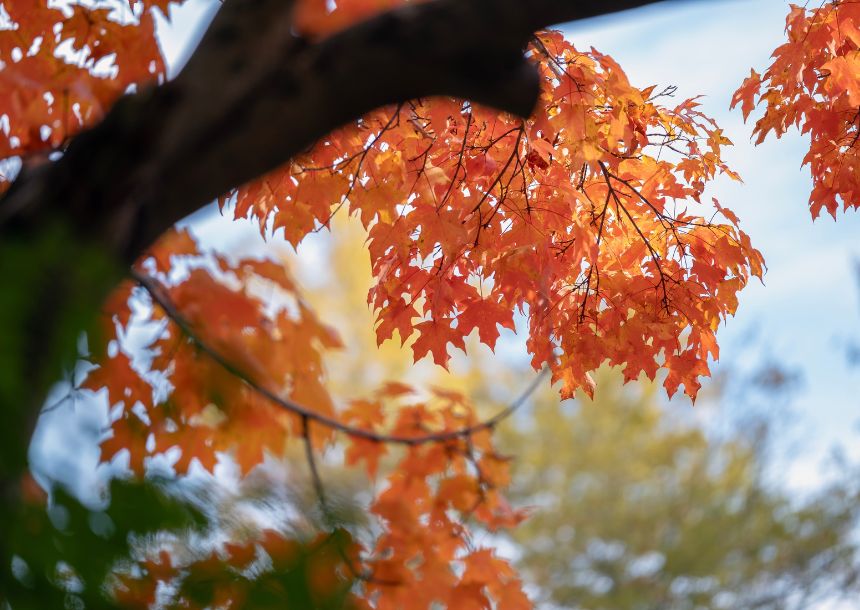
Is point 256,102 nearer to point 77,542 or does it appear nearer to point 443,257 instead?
point 77,542

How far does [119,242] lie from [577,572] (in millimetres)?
12618

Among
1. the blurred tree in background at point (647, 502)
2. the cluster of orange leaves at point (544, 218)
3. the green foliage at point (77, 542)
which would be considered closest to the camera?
the green foliage at point (77, 542)

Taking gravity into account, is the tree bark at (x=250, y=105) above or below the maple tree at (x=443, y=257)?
below

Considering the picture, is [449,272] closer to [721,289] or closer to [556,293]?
[556,293]

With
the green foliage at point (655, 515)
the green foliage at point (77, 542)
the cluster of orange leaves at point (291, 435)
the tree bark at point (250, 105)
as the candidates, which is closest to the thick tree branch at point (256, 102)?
the tree bark at point (250, 105)

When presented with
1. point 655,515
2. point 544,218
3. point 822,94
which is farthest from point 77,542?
point 655,515

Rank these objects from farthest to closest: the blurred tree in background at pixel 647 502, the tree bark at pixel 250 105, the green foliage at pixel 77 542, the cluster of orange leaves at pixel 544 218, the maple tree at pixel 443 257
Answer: the blurred tree in background at pixel 647 502 → the cluster of orange leaves at pixel 544 218 → the maple tree at pixel 443 257 → the tree bark at pixel 250 105 → the green foliage at pixel 77 542

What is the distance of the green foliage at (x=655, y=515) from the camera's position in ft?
38.8

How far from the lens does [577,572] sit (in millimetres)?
12875

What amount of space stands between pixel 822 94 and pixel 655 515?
10.3m

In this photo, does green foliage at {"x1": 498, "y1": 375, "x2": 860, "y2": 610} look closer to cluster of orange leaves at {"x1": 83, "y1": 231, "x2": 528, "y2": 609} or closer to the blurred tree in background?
the blurred tree in background

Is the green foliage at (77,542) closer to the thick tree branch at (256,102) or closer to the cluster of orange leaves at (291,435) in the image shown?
the thick tree branch at (256,102)

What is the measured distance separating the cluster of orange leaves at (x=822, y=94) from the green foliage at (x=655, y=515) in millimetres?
9076

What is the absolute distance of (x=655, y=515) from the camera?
1298 centimetres
